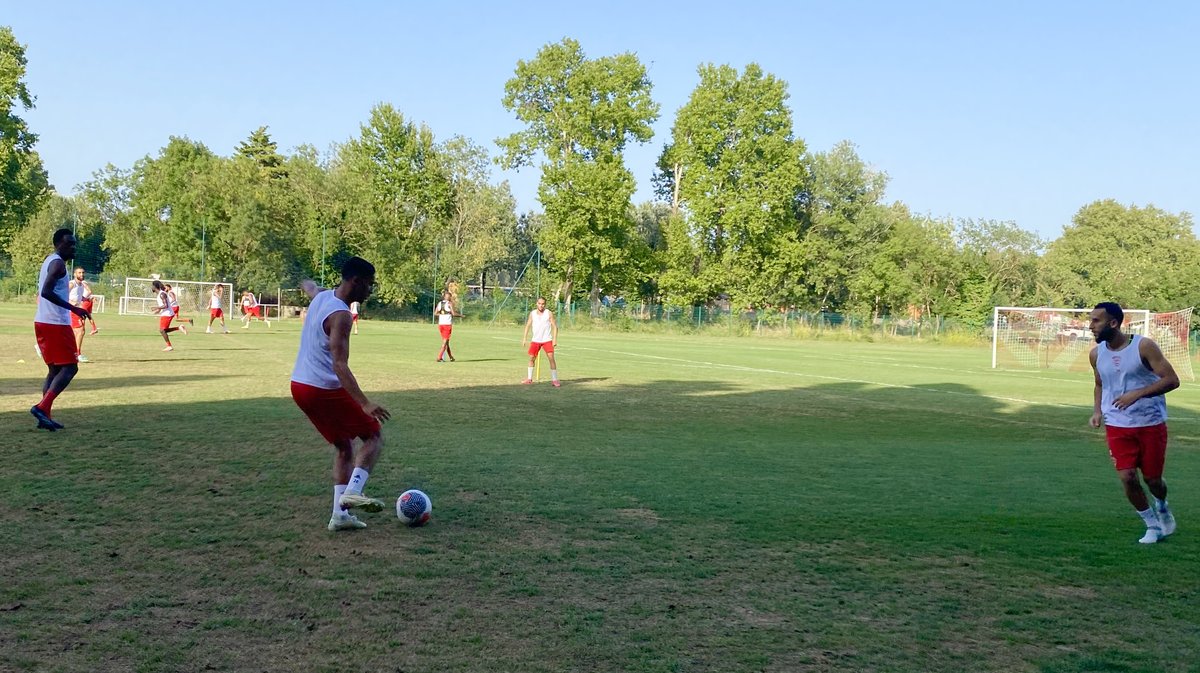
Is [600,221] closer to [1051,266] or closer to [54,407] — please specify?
[1051,266]

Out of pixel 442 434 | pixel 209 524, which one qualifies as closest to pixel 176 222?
pixel 442 434

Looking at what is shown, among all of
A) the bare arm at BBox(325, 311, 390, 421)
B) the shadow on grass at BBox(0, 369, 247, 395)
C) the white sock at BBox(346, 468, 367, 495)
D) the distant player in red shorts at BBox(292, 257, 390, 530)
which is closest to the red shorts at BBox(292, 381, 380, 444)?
the distant player in red shorts at BBox(292, 257, 390, 530)

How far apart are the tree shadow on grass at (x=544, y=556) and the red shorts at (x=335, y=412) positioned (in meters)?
0.71

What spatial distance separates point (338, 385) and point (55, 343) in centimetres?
624

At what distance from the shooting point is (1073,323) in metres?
41.1

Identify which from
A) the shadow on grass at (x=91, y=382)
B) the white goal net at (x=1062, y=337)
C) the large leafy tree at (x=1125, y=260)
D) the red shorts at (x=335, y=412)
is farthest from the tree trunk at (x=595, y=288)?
the red shorts at (x=335, y=412)

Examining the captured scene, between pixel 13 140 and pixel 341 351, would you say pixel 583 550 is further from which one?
pixel 13 140

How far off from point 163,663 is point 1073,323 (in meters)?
42.8

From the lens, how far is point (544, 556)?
6.47 m

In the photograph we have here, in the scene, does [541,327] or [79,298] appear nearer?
[541,327]

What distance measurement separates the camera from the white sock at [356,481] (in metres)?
7.23

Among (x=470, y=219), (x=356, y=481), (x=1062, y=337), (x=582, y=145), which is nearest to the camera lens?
(x=356, y=481)

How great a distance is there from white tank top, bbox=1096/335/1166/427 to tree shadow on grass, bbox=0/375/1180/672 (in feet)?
3.38

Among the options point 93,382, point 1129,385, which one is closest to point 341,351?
point 1129,385
